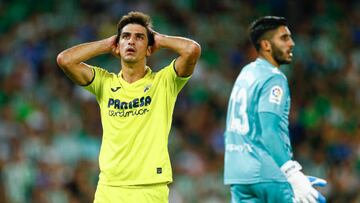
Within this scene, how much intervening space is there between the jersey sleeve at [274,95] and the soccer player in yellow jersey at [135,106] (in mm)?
706

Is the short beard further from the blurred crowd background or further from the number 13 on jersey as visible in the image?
the blurred crowd background

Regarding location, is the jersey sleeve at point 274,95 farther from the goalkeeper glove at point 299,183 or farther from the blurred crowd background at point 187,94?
the blurred crowd background at point 187,94

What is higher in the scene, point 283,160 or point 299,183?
point 283,160

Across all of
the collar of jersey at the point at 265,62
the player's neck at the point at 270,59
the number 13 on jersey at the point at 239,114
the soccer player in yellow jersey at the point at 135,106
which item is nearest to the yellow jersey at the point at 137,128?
the soccer player in yellow jersey at the point at 135,106

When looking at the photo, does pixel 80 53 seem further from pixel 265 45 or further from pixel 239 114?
pixel 265 45

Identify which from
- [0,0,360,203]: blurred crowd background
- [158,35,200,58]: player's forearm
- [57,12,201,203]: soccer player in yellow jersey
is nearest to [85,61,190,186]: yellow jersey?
[57,12,201,203]: soccer player in yellow jersey

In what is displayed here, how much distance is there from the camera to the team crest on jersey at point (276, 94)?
6820mm

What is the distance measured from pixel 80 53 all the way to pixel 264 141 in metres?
1.57

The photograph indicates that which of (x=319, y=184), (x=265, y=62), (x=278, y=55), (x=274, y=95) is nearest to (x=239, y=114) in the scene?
(x=274, y=95)

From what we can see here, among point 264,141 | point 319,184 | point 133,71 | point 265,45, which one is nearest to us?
point 133,71

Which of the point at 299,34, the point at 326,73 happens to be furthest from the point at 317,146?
the point at 299,34

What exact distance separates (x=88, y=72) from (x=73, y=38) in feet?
22.6

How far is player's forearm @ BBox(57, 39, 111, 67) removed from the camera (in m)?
6.64

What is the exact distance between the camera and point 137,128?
637 centimetres
